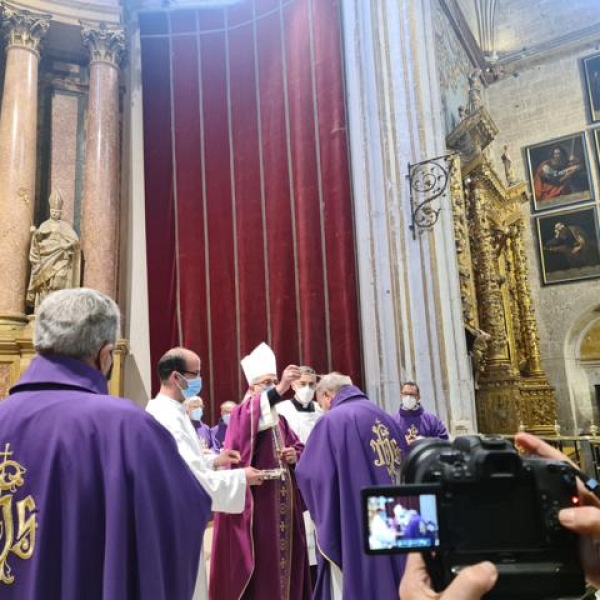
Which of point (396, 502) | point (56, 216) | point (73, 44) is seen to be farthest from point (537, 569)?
point (73, 44)

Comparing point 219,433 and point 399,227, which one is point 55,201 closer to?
point 219,433

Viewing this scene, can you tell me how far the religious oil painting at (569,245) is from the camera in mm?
13195

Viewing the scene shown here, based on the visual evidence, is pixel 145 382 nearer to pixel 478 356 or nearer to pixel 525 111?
pixel 478 356

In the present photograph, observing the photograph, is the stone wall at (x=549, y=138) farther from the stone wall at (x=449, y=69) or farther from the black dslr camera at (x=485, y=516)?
the black dslr camera at (x=485, y=516)

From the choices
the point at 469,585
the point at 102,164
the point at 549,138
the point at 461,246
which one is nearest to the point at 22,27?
the point at 102,164

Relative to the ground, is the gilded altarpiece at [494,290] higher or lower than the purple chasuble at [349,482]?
higher

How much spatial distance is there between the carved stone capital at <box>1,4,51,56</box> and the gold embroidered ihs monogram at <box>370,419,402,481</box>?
23.9 ft

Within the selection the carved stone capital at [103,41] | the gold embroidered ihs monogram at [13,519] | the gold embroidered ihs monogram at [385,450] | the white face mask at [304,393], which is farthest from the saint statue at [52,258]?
the gold embroidered ihs monogram at [13,519]

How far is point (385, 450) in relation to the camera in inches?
116

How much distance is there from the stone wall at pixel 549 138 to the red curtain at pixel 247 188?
8.65m

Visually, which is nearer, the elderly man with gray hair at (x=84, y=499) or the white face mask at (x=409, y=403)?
the elderly man with gray hair at (x=84, y=499)

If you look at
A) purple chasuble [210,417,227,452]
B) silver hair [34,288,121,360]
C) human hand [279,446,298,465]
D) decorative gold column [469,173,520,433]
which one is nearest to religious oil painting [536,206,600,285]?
decorative gold column [469,173,520,433]

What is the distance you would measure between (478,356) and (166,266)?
18.3 feet

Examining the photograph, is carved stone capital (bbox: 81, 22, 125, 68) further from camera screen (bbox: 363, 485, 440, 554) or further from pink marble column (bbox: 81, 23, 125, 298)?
camera screen (bbox: 363, 485, 440, 554)
